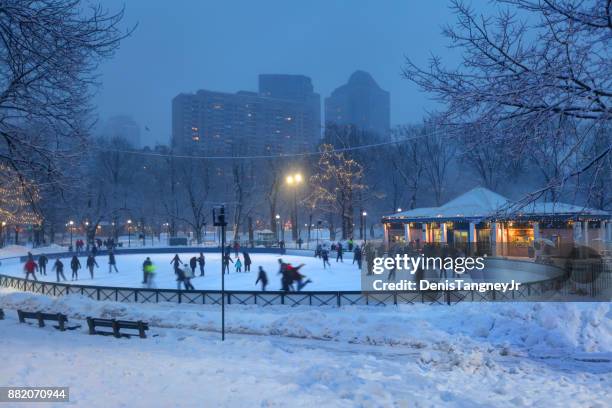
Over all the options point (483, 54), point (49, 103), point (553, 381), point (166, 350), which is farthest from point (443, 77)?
point (166, 350)

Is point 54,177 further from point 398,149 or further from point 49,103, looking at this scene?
point 398,149

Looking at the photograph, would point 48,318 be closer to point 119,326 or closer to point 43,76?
point 119,326

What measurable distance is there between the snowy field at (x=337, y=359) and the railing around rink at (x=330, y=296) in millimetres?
703

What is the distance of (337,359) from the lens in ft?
32.0

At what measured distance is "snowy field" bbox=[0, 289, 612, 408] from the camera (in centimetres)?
700

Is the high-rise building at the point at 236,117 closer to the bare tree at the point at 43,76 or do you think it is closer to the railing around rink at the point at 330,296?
the railing around rink at the point at 330,296

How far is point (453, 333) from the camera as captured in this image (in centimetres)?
1203

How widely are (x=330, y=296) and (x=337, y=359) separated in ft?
22.1

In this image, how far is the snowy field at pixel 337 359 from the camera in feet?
23.0

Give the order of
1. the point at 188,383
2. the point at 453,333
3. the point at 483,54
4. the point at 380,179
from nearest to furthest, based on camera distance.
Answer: the point at 483,54 < the point at 188,383 < the point at 453,333 < the point at 380,179

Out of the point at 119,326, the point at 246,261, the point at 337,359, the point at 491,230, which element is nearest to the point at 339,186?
the point at 491,230

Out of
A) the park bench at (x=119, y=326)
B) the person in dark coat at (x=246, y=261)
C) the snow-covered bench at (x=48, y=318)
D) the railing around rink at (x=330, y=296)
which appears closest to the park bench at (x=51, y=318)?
the snow-covered bench at (x=48, y=318)

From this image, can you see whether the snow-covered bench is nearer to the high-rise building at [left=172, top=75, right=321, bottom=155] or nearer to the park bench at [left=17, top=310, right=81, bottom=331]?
the park bench at [left=17, top=310, right=81, bottom=331]

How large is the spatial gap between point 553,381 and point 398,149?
5344 centimetres
